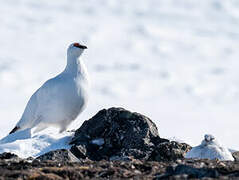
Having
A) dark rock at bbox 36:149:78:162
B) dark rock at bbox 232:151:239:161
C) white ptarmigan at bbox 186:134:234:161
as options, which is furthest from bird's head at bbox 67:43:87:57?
dark rock at bbox 36:149:78:162

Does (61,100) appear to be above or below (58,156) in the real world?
above

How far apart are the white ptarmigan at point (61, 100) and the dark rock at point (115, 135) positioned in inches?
43.1

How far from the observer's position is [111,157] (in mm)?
10250

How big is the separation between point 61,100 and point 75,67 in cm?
67

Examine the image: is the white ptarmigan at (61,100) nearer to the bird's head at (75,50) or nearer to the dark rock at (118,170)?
the bird's head at (75,50)

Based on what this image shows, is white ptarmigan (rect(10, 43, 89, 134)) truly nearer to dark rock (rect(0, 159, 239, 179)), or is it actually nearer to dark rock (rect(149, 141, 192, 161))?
dark rock (rect(149, 141, 192, 161))

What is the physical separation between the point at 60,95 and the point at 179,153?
2636 millimetres

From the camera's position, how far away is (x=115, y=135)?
35.1ft

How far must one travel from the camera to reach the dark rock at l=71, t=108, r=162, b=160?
10.4 meters

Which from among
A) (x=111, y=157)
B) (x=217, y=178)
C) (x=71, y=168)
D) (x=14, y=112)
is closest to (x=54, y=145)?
(x=111, y=157)

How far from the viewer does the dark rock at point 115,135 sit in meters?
10.4

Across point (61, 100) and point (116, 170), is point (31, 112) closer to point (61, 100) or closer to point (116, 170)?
point (61, 100)

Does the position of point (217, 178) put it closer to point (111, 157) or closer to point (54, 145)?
point (111, 157)

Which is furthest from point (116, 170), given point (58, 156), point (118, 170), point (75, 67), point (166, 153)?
point (75, 67)
